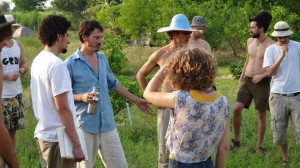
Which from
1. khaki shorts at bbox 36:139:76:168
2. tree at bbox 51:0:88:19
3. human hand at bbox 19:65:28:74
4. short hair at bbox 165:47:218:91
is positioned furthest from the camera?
tree at bbox 51:0:88:19

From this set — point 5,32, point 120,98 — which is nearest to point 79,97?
point 5,32

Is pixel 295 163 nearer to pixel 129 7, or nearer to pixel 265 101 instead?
pixel 265 101

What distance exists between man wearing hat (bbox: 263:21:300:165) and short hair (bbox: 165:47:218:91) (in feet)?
10.8

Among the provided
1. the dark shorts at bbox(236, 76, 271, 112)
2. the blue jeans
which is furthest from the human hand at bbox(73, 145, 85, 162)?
the dark shorts at bbox(236, 76, 271, 112)

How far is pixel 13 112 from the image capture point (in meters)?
5.77

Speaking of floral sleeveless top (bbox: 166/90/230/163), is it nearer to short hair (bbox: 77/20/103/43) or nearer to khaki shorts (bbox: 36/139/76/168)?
khaki shorts (bbox: 36/139/76/168)

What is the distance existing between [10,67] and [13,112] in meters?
0.51

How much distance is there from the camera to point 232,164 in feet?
20.4

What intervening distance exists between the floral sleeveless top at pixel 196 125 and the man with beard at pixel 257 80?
373cm

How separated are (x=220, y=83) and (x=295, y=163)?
347 inches

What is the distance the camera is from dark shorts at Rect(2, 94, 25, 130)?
5.71 m

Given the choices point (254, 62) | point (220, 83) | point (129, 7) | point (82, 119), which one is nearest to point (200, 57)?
point (82, 119)

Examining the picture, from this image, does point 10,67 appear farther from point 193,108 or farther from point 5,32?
point 193,108

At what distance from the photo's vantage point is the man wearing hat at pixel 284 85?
6188 millimetres
